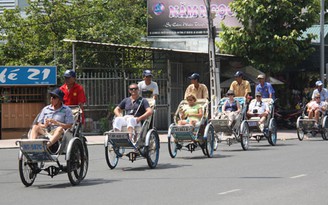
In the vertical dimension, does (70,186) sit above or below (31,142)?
below

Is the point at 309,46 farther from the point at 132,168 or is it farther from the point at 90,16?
the point at 132,168

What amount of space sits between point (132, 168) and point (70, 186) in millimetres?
3052

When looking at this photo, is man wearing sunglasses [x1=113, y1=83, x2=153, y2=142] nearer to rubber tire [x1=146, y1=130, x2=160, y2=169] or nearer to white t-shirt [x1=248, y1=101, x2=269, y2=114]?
rubber tire [x1=146, y1=130, x2=160, y2=169]

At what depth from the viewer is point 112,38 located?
119 ft

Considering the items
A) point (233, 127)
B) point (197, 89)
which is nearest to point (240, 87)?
point (233, 127)

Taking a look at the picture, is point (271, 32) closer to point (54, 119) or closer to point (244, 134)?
point (244, 134)

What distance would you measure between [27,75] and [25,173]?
16776 mm

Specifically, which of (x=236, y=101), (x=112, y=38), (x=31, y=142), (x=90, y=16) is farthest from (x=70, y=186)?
(x=90, y=16)

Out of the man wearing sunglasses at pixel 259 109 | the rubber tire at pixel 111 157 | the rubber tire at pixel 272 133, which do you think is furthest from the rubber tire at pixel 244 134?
the rubber tire at pixel 111 157

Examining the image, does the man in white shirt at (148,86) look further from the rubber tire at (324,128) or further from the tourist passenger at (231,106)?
the rubber tire at (324,128)

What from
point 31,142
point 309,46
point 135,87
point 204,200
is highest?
point 309,46

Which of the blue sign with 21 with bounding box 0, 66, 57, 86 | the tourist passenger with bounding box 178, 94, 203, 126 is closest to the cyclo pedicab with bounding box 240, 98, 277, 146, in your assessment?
the tourist passenger with bounding box 178, 94, 203, 126

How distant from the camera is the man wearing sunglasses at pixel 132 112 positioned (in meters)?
14.4

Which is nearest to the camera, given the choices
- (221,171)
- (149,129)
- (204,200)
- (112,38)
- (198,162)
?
(204,200)
